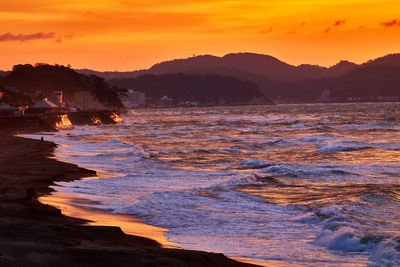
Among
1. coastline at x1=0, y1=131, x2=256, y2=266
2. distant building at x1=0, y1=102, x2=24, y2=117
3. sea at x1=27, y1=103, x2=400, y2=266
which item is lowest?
sea at x1=27, y1=103, x2=400, y2=266

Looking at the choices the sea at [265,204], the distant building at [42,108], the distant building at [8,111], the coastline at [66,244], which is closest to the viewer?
the coastline at [66,244]

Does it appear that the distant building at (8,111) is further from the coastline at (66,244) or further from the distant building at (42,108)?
the coastline at (66,244)

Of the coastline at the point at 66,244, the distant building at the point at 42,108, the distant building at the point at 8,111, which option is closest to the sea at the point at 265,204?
the coastline at the point at 66,244

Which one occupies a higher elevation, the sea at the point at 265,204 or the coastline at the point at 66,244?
the coastline at the point at 66,244

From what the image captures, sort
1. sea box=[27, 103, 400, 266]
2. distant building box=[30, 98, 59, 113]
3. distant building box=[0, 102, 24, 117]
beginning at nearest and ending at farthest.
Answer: sea box=[27, 103, 400, 266] → distant building box=[0, 102, 24, 117] → distant building box=[30, 98, 59, 113]

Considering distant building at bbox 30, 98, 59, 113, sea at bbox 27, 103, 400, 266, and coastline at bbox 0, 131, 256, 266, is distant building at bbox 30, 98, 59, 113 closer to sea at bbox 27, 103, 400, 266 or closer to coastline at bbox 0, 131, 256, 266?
sea at bbox 27, 103, 400, 266

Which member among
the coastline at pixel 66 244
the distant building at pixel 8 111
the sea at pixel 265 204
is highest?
the distant building at pixel 8 111

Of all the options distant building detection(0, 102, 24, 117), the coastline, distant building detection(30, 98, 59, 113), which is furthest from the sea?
distant building detection(30, 98, 59, 113)

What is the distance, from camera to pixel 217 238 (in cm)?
1391

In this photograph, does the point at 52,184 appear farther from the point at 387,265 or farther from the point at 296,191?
the point at 387,265

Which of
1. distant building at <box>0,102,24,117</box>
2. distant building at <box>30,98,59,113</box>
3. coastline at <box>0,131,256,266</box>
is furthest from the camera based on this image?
distant building at <box>30,98,59,113</box>

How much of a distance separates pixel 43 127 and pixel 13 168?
52.9m

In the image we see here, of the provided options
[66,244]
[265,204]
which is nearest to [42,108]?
[265,204]

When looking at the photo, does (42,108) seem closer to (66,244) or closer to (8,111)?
(8,111)
